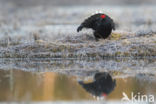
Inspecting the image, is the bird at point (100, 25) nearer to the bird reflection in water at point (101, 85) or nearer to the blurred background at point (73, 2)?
the bird reflection in water at point (101, 85)

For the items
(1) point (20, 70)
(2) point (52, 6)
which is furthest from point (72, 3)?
(1) point (20, 70)

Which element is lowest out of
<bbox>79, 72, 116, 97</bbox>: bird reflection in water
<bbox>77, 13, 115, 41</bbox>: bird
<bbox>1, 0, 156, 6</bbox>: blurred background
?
<bbox>79, 72, 116, 97</bbox>: bird reflection in water

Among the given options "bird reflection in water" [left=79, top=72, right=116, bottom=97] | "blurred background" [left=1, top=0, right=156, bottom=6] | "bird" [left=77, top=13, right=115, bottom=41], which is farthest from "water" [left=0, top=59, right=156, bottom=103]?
"blurred background" [left=1, top=0, right=156, bottom=6]

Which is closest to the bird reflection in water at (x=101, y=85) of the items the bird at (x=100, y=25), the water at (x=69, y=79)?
the water at (x=69, y=79)

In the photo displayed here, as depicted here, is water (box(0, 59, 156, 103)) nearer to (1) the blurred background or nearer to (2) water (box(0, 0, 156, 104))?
(2) water (box(0, 0, 156, 104))

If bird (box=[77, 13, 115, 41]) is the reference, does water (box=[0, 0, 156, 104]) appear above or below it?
below

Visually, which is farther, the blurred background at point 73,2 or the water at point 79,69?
the blurred background at point 73,2
